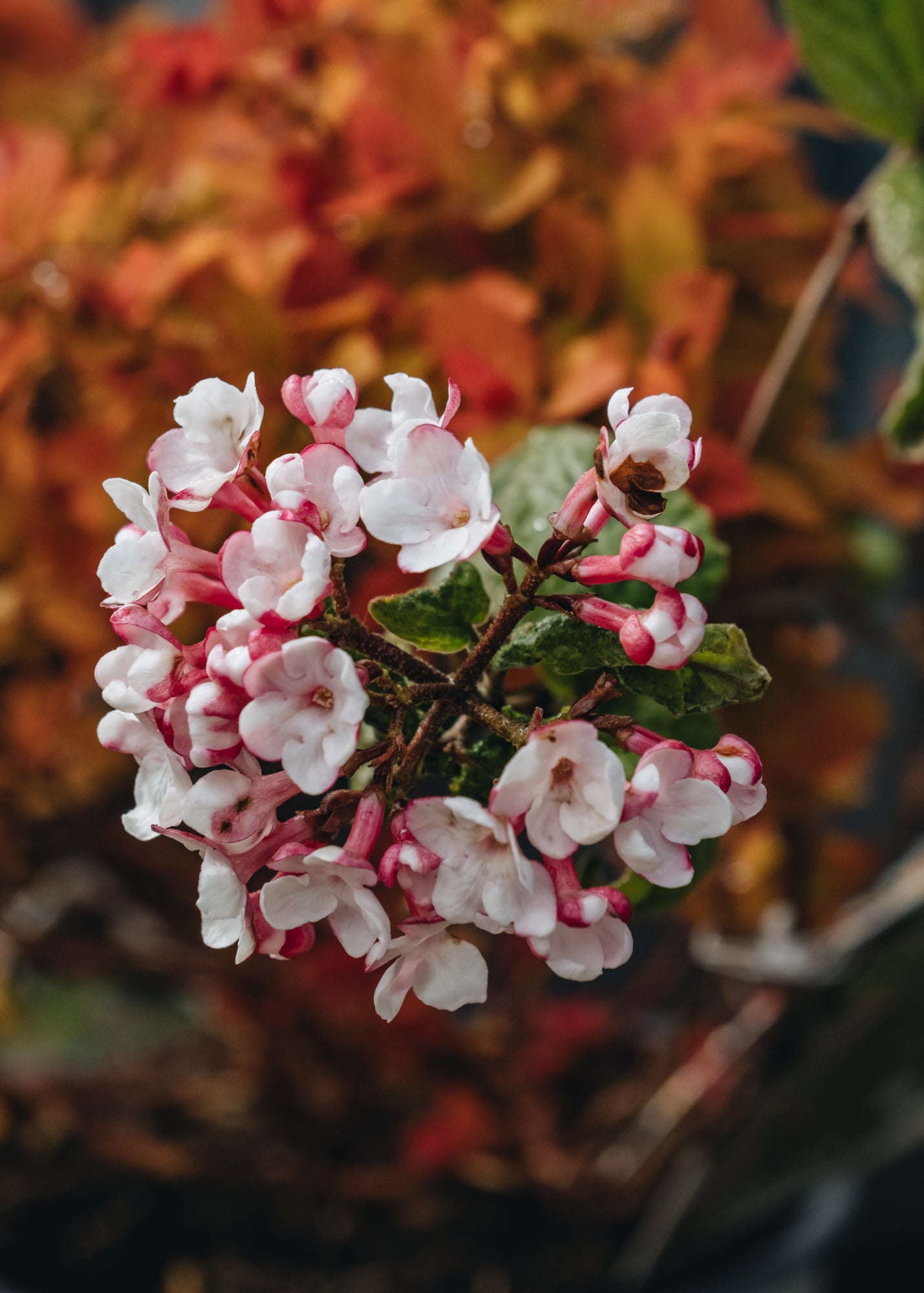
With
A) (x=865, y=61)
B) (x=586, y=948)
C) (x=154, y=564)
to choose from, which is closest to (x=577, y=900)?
(x=586, y=948)

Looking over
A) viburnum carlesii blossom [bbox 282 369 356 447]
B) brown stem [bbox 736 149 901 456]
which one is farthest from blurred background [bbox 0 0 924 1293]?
viburnum carlesii blossom [bbox 282 369 356 447]

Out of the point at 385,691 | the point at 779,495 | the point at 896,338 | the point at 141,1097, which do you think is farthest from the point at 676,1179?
the point at 896,338

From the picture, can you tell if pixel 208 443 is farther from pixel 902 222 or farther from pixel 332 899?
pixel 902 222

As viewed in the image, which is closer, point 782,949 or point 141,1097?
point 782,949

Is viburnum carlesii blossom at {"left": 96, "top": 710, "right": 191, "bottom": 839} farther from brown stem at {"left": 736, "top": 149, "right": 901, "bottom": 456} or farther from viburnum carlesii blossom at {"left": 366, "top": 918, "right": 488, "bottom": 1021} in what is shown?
brown stem at {"left": 736, "top": 149, "right": 901, "bottom": 456}

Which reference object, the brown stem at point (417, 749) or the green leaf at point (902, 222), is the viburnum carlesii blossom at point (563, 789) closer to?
the brown stem at point (417, 749)

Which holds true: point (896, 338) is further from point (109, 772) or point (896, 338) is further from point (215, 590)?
point (215, 590)
